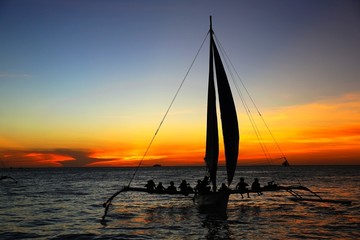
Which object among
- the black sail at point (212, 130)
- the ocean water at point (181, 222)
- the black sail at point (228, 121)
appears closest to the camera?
the ocean water at point (181, 222)

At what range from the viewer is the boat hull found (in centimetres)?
2580

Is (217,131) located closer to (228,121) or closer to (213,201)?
(228,121)

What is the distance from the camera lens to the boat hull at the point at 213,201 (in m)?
25.8

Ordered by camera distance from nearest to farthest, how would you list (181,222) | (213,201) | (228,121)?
(228,121) → (181,222) → (213,201)

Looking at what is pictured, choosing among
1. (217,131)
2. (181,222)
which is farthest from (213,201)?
(217,131)

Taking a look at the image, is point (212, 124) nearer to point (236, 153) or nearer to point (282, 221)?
point (236, 153)

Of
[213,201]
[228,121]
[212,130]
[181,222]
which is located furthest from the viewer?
[213,201]

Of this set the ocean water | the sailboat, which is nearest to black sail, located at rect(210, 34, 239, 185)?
the sailboat

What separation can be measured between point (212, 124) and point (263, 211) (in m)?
11.3

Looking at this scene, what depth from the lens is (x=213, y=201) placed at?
2631cm

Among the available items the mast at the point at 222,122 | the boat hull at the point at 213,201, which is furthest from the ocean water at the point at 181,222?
the mast at the point at 222,122

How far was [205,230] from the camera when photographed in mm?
22734

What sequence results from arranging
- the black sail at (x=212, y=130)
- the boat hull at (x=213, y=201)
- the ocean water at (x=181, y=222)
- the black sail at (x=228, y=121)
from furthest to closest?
the boat hull at (x=213, y=201)
the black sail at (x=212, y=130)
the black sail at (x=228, y=121)
the ocean water at (x=181, y=222)

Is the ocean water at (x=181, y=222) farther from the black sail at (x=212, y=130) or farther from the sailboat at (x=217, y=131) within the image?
the black sail at (x=212, y=130)
